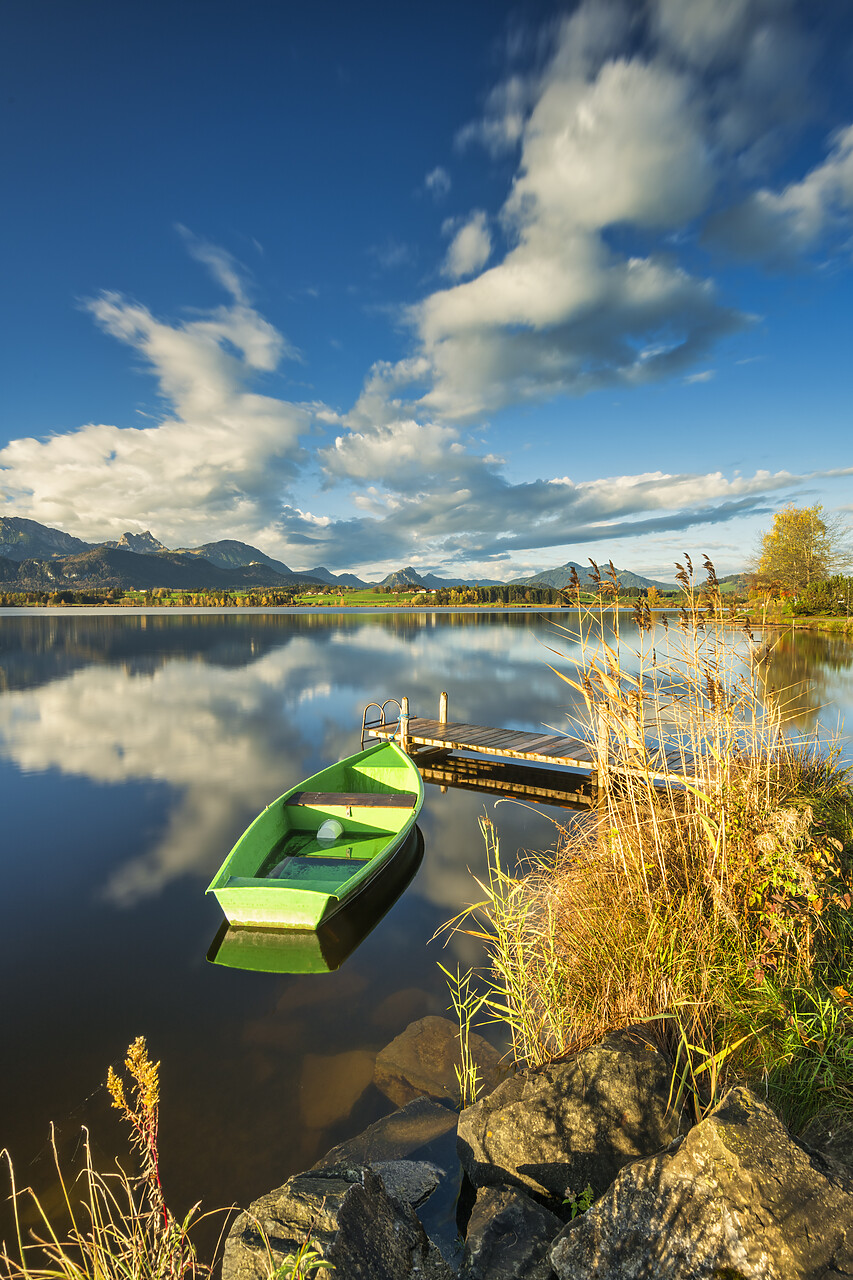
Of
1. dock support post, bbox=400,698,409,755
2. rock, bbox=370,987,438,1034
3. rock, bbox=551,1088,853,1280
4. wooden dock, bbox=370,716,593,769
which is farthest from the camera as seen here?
dock support post, bbox=400,698,409,755

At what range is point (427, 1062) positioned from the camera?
5930 millimetres

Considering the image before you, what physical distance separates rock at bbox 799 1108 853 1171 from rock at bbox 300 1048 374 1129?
4.16 meters

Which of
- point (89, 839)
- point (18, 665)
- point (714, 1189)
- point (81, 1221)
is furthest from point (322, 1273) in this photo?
point (18, 665)

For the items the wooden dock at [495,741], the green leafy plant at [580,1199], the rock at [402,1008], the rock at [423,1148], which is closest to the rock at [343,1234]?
the rock at [423,1148]

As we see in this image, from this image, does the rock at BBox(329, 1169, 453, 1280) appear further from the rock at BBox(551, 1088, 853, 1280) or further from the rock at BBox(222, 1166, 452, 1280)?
the rock at BBox(551, 1088, 853, 1280)

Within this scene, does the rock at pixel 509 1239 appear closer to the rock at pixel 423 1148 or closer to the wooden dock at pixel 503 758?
the rock at pixel 423 1148

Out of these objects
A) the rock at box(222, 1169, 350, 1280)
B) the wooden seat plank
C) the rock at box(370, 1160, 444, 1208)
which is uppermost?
the rock at box(222, 1169, 350, 1280)

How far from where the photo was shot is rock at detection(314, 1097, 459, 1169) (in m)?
4.62

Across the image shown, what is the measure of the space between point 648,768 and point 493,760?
15736mm

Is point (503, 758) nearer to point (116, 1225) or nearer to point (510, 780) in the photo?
point (510, 780)

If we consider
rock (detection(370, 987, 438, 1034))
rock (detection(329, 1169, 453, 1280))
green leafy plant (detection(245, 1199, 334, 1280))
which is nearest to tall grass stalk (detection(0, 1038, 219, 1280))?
green leafy plant (detection(245, 1199, 334, 1280))

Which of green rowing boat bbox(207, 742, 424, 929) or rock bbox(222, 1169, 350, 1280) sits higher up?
rock bbox(222, 1169, 350, 1280)

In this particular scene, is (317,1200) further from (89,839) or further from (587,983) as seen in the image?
(89,839)

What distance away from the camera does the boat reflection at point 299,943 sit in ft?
26.0
